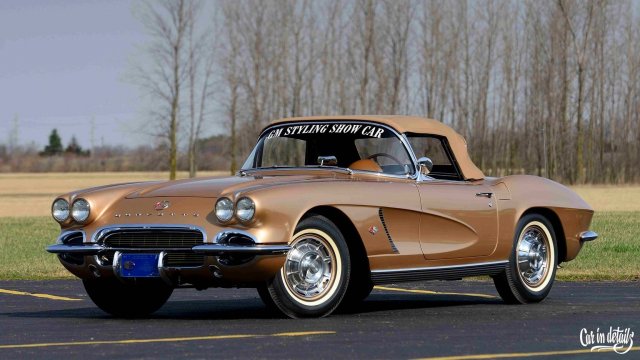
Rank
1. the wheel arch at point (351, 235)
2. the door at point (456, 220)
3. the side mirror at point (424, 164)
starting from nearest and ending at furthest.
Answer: the wheel arch at point (351, 235) → the door at point (456, 220) → the side mirror at point (424, 164)

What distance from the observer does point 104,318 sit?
9906mm

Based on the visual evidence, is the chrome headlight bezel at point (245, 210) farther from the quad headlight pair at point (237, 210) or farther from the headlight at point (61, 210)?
the headlight at point (61, 210)

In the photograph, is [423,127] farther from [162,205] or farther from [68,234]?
[68,234]

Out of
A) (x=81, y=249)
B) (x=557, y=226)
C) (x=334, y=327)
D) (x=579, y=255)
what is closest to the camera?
(x=334, y=327)

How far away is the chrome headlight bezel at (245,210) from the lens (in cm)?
903

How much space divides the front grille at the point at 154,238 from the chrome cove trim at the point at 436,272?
1435 millimetres

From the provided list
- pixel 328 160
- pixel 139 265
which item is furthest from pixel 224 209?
pixel 328 160

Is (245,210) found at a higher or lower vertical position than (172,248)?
higher

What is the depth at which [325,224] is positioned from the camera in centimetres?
941

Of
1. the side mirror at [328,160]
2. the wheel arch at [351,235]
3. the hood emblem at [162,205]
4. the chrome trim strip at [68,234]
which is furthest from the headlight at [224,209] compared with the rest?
the side mirror at [328,160]

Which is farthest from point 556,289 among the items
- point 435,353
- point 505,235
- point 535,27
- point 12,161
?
point 12,161

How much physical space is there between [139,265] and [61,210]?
108 cm

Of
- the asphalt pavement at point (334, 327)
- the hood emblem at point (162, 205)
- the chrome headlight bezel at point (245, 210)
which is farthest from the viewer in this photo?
the hood emblem at point (162, 205)

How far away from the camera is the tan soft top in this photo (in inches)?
423
